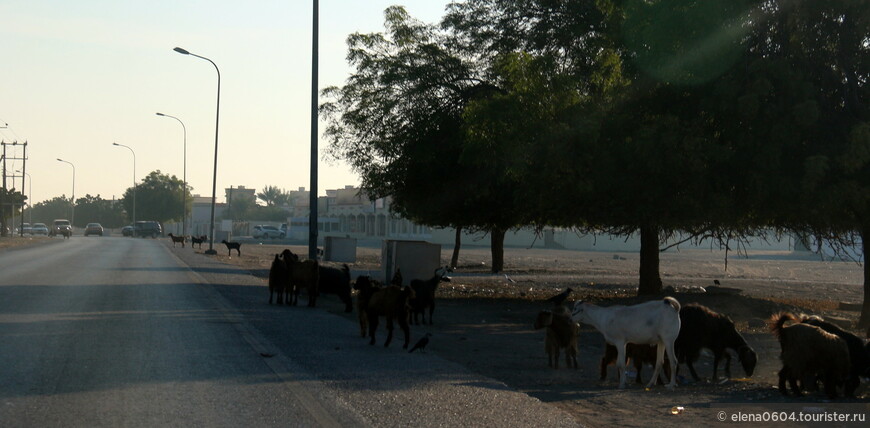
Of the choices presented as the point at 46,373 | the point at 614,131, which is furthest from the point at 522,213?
the point at 46,373

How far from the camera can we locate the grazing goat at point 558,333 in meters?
12.0

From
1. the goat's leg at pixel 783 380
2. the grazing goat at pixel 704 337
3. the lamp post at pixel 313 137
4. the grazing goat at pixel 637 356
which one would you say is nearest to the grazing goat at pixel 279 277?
the lamp post at pixel 313 137

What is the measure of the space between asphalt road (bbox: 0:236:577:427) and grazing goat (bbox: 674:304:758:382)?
2736mm

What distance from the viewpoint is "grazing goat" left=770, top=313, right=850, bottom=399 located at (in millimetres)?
10078

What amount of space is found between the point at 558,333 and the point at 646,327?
181 cm

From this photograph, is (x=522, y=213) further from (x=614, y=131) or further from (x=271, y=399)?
(x=271, y=399)

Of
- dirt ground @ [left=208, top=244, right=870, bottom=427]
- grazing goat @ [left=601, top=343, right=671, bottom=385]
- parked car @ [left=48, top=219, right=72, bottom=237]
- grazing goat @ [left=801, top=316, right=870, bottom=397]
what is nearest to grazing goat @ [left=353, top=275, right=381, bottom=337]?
dirt ground @ [left=208, top=244, right=870, bottom=427]

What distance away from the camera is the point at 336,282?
2080 cm

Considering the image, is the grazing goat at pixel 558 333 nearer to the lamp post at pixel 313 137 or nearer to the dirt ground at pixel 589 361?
the dirt ground at pixel 589 361

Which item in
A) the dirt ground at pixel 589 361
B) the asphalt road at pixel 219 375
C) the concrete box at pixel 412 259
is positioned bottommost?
the dirt ground at pixel 589 361

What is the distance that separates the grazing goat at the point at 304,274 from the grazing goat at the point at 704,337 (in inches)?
382

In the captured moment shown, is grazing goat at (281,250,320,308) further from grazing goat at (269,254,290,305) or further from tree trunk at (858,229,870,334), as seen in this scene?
tree trunk at (858,229,870,334)

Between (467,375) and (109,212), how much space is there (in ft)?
659

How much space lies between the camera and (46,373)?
390 inches
